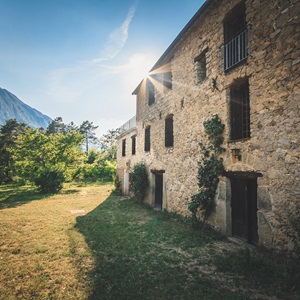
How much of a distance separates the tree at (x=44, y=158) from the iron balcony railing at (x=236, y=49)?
15166mm

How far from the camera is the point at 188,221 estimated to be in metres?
7.19

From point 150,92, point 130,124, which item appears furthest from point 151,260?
point 130,124

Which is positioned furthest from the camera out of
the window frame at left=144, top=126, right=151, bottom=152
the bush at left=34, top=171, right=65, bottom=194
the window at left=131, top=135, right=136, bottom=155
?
the bush at left=34, top=171, right=65, bottom=194

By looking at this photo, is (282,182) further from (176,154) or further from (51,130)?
(51,130)

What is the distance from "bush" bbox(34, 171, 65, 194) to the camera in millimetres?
15320

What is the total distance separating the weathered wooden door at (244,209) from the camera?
526 cm

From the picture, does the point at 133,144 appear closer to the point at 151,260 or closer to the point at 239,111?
the point at 239,111

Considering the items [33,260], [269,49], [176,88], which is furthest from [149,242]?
[176,88]

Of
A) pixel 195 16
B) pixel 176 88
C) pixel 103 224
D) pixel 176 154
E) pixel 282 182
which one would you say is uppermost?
pixel 195 16

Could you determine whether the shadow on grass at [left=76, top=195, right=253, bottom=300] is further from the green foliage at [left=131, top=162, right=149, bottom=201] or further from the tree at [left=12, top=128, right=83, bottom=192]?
the tree at [left=12, top=128, right=83, bottom=192]

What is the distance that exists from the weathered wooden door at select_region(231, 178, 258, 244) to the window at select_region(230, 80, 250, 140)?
1.49m

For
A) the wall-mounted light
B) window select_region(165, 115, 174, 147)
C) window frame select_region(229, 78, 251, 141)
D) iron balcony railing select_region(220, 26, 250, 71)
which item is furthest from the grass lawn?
iron balcony railing select_region(220, 26, 250, 71)

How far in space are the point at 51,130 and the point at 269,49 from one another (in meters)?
51.2

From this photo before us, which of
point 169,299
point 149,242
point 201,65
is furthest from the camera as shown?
point 201,65
